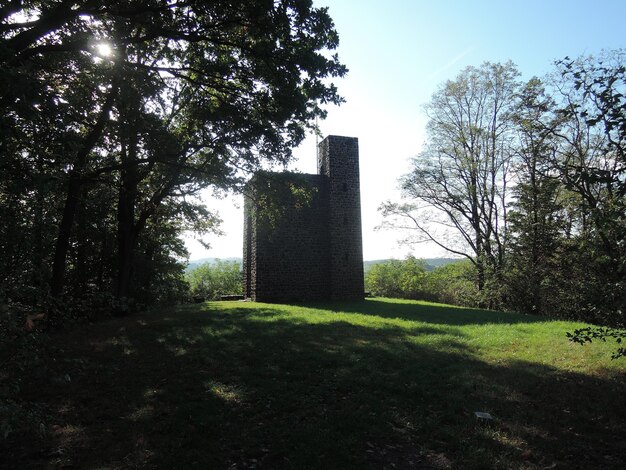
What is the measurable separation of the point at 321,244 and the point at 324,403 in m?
15.5

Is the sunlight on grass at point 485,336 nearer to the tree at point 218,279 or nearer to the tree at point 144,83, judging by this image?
Result: the tree at point 144,83

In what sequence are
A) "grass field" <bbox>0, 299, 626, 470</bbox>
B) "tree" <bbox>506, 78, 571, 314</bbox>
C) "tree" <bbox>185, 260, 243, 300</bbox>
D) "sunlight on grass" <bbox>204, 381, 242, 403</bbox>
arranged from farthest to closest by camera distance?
"tree" <bbox>185, 260, 243, 300</bbox>
"tree" <bbox>506, 78, 571, 314</bbox>
"sunlight on grass" <bbox>204, 381, 242, 403</bbox>
"grass field" <bbox>0, 299, 626, 470</bbox>

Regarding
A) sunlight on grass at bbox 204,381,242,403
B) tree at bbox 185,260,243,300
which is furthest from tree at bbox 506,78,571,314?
tree at bbox 185,260,243,300

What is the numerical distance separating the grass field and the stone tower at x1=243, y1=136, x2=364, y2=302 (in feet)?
35.2

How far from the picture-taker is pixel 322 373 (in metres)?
6.79

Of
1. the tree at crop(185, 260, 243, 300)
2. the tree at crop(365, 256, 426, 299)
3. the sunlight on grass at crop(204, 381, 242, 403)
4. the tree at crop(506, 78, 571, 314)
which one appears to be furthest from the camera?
the tree at crop(185, 260, 243, 300)

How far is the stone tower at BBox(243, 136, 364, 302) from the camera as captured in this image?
2022 centimetres

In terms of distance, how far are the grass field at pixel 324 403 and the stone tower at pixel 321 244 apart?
10743mm

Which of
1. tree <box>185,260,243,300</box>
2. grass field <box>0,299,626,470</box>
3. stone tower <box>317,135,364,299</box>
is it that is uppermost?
stone tower <box>317,135,364,299</box>

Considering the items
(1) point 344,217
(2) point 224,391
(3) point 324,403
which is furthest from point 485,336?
(1) point 344,217

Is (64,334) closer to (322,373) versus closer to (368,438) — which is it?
(322,373)

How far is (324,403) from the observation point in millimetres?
5605

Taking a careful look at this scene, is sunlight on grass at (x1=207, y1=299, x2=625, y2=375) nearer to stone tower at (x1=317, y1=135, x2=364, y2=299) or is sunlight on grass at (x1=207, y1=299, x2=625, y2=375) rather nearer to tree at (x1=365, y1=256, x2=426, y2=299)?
stone tower at (x1=317, y1=135, x2=364, y2=299)

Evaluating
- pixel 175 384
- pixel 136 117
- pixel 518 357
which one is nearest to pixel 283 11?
pixel 136 117
